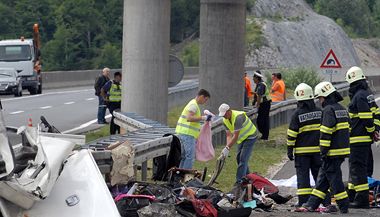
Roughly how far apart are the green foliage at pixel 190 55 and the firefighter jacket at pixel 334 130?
67880mm

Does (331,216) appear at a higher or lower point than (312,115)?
lower

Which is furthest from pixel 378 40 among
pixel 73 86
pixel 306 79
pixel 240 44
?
pixel 240 44

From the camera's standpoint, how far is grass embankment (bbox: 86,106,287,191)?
17922mm

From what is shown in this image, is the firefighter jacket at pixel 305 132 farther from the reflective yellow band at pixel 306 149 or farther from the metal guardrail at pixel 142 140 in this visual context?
the metal guardrail at pixel 142 140

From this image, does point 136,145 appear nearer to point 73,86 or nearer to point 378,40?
point 73,86

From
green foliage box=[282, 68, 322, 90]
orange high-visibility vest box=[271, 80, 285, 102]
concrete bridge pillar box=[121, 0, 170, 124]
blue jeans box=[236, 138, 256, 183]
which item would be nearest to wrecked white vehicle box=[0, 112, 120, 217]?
blue jeans box=[236, 138, 256, 183]

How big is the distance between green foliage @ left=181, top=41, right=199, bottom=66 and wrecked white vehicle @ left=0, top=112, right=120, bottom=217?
74.1 meters

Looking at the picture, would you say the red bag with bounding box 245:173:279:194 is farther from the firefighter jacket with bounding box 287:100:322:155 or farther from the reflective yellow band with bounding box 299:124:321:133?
the reflective yellow band with bounding box 299:124:321:133

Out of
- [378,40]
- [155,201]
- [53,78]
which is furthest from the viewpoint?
[378,40]

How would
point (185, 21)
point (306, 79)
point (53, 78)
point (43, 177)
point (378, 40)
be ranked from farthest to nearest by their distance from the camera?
point (378, 40) < point (185, 21) < point (53, 78) < point (306, 79) < point (43, 177)

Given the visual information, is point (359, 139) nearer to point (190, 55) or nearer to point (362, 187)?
point (362, 187)

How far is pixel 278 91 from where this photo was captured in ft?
99.0

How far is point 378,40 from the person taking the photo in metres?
112

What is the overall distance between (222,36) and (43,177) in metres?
20.7
